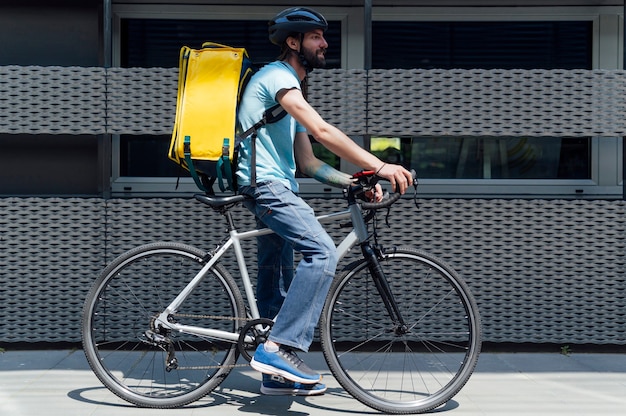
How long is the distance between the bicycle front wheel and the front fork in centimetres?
2

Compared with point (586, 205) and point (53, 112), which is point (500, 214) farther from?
point (53, 112)

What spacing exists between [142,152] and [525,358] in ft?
9.34

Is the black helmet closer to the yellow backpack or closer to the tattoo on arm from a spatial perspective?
the yellow backpack

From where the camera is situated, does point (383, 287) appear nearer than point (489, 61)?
Yes

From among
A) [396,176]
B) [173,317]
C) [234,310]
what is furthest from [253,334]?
[396,176]

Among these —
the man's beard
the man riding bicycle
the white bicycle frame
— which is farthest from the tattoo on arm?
the man's beard

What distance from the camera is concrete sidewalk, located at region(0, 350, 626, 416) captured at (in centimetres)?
415

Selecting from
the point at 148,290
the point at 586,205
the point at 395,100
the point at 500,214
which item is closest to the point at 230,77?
the point at 148,290

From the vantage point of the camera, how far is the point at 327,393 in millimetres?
4469

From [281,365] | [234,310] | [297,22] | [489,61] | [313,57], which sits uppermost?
[489,61]

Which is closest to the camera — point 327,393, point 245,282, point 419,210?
point 245,282

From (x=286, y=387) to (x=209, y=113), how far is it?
1.34 metres

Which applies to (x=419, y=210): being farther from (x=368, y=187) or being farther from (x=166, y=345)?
(x=166, y=345)

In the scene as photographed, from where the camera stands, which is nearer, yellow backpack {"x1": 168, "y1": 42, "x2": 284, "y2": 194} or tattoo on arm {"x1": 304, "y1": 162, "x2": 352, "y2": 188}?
yellow backpack {"x1": 168, "y1": 42, "x2": 284, "y2": 194}
